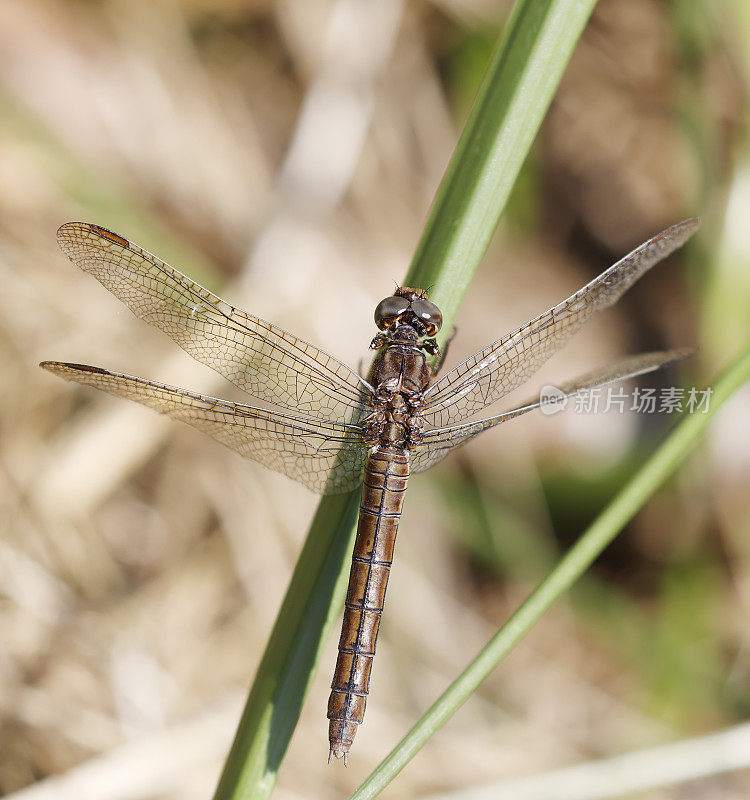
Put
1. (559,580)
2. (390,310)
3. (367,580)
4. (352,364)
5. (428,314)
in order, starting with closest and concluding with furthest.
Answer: (559,580) → (428,314) → (367,580) → (390,310) → (352,364)

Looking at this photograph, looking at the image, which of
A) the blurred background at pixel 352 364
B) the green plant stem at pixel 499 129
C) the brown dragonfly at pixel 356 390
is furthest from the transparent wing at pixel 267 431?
the blurred background at pixel 352 364

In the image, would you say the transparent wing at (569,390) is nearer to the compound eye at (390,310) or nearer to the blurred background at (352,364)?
the compound eye at (390,310)

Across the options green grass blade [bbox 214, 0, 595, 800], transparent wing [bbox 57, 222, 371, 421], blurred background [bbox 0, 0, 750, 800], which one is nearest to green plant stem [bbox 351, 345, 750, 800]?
green grass blade [bbox 214, 0, 595, 800]

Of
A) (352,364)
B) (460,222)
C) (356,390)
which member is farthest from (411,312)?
(352,364)

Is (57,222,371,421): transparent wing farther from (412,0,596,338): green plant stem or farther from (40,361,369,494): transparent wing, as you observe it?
(412,0,596,338): green plant stem

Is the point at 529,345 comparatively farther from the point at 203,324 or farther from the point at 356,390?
the point at 203,324

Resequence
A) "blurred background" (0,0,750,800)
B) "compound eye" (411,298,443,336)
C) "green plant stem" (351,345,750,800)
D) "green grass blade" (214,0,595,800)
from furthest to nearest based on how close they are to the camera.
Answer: "blurred background" (0,0,750,800) < "compound eye" (411,298,443,336) < "green grass blade" (214,0,595,800) < "green plant stem" (351,345,750,800)
